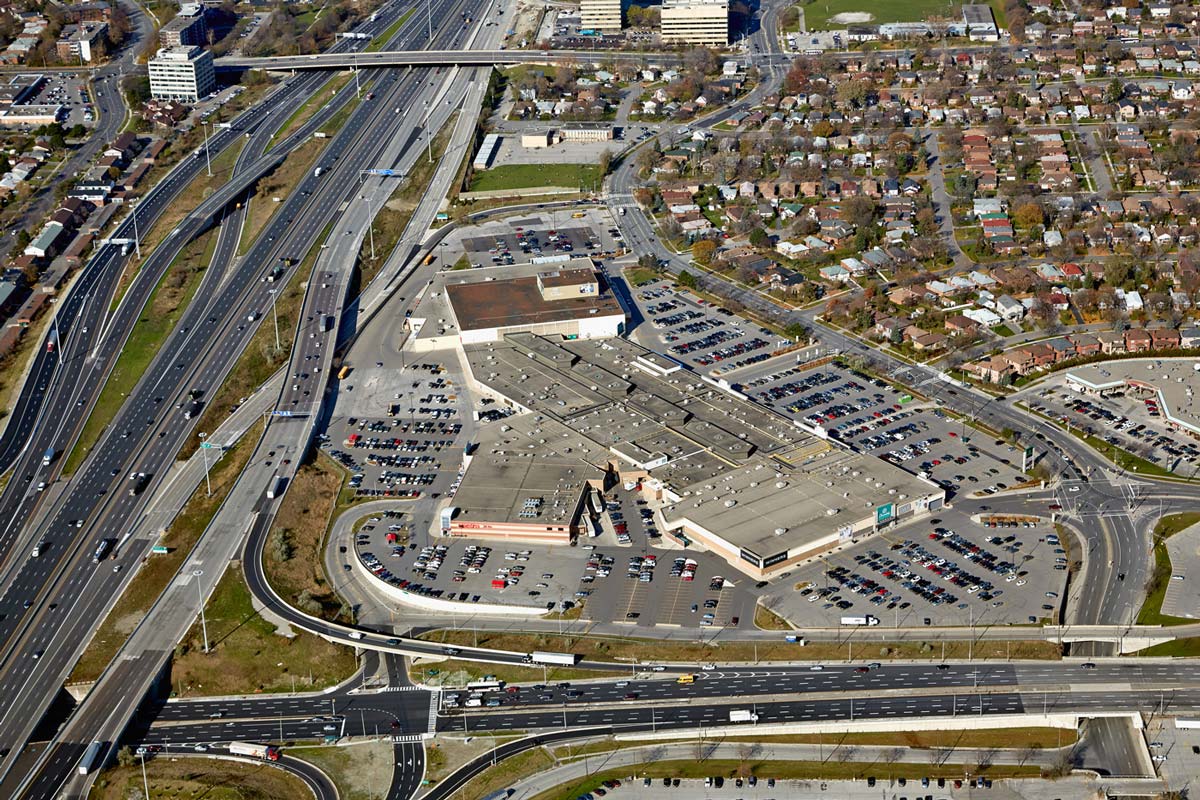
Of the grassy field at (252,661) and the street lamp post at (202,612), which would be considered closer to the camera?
the grassy field at (252,661)

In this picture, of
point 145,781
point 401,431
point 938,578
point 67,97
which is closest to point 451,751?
point 145,781

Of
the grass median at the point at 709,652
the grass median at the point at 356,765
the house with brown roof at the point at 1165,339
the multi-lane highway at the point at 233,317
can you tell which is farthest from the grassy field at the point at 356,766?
the house with brown roof at the point at 1165,339

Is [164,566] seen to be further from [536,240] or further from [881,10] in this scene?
[881,10]

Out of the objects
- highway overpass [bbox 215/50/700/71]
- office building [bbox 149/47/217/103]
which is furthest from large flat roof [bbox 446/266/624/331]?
highway overpass [bbox 215/50/700/71]

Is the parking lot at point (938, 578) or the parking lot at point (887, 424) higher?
the parking lot at point (938, 578)

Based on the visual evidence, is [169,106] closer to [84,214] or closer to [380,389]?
[84,214]

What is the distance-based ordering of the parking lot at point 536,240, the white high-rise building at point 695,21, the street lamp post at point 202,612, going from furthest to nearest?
the white high-rise building at point 695,21 → the parking lot at point 536,240 → the street lamp post at point 202,612

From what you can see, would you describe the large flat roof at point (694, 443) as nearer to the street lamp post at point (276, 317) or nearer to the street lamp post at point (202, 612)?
the street lamp post at point (276, 317)

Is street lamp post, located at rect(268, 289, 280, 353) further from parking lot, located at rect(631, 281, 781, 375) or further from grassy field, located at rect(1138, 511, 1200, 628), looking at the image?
grassy field, located at rect(1138, 511, 1200, 628)
